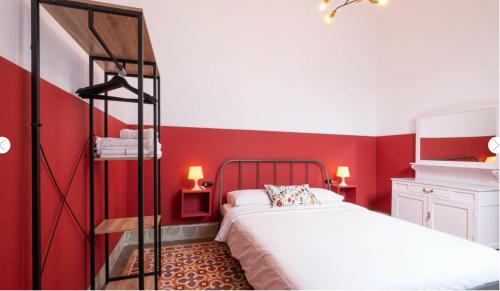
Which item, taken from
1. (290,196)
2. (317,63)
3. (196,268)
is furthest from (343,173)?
(196,268)

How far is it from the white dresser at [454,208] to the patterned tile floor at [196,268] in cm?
238

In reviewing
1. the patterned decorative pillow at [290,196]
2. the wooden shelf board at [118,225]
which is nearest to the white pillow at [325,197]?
the patterned decorative pillow at [290,196]

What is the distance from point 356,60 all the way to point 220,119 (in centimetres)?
259

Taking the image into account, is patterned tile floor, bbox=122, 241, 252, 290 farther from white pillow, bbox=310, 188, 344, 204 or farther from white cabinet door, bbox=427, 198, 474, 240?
white cabinet door, bbox=427, 198, 474, 240

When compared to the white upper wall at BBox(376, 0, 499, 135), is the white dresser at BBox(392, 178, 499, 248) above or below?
below

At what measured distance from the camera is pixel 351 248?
1569 millimetres

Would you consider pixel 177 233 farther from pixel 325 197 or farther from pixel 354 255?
pixel 354 255

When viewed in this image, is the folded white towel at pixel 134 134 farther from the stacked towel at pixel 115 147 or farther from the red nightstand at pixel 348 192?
the red nightstand at pixel 348 192

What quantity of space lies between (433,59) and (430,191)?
181 centimetres

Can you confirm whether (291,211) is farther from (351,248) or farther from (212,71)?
(212,71)

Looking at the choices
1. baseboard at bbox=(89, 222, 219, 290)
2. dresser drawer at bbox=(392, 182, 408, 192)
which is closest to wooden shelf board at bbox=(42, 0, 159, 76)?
baseboard at bbox=(89, 222, 219, 290)

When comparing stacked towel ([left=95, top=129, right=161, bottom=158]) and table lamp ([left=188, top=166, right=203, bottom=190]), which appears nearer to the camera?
stacked towel ([left=95, top=129, right=161, bottom=158])

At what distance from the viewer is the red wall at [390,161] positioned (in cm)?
353

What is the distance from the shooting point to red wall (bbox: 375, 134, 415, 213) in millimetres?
3533
